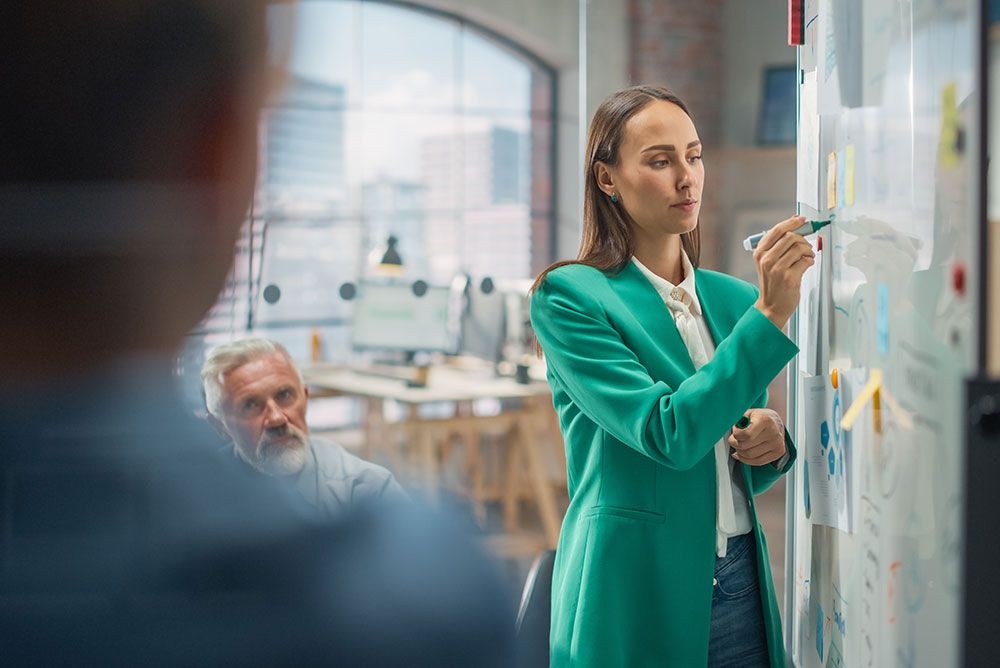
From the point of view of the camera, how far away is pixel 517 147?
6.78 metres

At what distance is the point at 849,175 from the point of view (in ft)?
4.37

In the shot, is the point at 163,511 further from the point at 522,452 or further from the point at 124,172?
the point at 522,452

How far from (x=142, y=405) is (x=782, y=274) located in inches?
39.0

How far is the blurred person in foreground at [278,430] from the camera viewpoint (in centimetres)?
46

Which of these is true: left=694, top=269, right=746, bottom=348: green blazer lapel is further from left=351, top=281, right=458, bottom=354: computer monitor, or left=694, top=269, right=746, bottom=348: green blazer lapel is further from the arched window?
the arched window

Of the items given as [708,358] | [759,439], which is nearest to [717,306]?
[708,358]

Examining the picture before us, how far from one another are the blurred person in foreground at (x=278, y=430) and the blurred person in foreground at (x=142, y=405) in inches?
1.5

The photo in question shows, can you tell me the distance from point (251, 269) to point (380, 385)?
202 inches

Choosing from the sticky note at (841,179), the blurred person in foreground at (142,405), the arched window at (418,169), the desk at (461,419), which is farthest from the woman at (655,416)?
the arched window at (418,169)

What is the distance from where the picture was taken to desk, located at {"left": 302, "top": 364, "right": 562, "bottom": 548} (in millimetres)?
5324

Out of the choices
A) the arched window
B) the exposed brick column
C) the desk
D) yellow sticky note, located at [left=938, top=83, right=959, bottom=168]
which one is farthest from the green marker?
the exposed brick column

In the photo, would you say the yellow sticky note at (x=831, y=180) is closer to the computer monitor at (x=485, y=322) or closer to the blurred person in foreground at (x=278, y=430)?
the blurred person in foreground at (x=278, y=430)

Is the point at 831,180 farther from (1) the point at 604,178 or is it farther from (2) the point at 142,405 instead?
(2) the point at 142,405

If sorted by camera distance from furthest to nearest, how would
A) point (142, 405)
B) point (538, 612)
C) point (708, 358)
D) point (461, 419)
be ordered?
1. point (461, 419)
2. point (538, 612)
3. point (708, 358)
4. point (142, 405)
